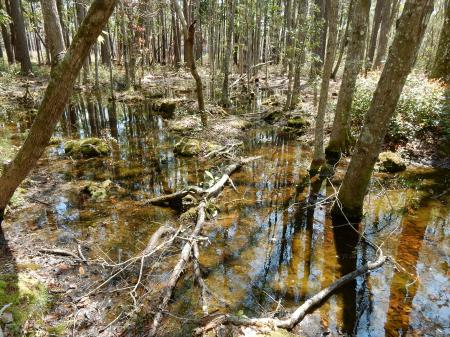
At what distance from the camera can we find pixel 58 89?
4.21 meters

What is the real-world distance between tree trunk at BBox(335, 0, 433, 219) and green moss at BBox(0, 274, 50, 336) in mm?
5265

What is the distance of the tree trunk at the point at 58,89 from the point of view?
3.89 m

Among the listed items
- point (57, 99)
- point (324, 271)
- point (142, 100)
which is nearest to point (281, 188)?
point (324, 271)

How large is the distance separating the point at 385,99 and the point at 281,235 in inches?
118

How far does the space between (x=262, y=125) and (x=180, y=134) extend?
12.7 feet

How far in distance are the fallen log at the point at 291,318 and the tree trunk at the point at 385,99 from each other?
1.59 metres

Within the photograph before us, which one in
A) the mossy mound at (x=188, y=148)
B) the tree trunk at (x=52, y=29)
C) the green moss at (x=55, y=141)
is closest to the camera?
the tree trunk at (x=52, y=29)

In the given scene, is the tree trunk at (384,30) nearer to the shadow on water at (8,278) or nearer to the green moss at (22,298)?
the shadow on water at (8,278)

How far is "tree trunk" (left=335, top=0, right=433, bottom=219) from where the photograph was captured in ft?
15.6

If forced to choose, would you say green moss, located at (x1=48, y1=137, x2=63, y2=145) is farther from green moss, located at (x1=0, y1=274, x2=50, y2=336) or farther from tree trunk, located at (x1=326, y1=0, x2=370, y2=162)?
tree trunk, located at (x1=326, y1=0, x2=370, y2=162)

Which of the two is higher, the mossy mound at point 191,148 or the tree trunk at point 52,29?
the tree trunk at point 52,29

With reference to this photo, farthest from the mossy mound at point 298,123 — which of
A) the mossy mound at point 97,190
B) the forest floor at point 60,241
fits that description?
the mossy mound at point 97,190

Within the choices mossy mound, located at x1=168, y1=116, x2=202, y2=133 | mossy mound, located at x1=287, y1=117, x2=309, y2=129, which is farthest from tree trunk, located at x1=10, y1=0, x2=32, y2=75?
mossy mound, located at x1=287, y1=117, x2=309, y2=129

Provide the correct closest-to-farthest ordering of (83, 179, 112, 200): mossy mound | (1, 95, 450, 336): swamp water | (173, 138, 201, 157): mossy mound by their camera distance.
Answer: (1, 95, 450, 336): swamp water, (83, 179, 112, 200): mossy mound, (173, 138, 201, 157): mossy mound
